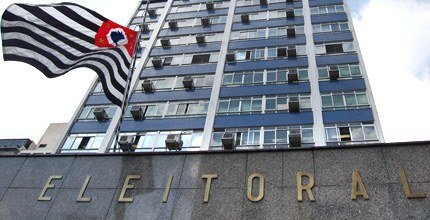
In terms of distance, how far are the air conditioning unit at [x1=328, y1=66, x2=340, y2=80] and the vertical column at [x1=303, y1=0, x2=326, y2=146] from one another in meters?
1.02

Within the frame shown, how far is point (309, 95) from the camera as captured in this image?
2823 cm

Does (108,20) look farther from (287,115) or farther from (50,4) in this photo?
(287,115)

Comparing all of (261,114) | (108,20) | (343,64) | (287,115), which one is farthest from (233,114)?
(108,20)

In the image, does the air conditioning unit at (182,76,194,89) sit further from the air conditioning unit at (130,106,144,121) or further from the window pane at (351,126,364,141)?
the window pane at (351,126,364,141)

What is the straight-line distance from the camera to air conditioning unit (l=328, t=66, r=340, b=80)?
28.7m

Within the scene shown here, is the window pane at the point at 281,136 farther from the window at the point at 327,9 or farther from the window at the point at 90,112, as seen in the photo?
the window at the point at 327,9

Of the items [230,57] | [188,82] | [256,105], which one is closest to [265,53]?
[230,57]

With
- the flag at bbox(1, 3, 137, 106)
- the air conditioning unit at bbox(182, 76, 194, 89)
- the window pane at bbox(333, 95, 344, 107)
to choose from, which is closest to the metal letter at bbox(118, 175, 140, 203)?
the flag at bbox(1, 3, 137, 106)

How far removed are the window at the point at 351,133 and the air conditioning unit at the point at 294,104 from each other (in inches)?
91.0

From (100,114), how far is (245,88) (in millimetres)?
10636

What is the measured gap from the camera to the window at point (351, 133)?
24.7 meters

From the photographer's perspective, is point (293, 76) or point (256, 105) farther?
point (293, 76)

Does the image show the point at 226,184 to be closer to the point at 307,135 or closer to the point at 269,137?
the point at 269,137

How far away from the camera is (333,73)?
28.8m
